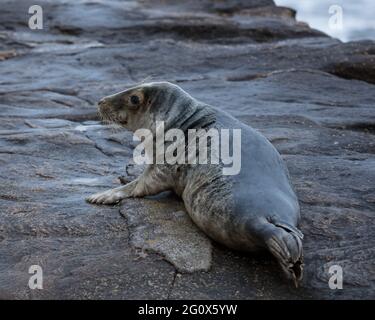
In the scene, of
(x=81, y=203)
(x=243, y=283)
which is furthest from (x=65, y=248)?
(x=243, y=283)

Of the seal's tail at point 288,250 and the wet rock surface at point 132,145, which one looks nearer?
the seal's tail at point 288,250

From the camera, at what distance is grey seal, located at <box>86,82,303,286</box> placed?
3883mm

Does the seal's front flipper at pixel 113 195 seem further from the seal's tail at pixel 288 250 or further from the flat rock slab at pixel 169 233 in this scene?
the seal's tail at pixel 288 250

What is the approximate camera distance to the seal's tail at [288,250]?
3676 mm

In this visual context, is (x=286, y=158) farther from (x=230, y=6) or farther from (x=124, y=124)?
(x=230, y=6)

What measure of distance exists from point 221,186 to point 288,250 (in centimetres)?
84

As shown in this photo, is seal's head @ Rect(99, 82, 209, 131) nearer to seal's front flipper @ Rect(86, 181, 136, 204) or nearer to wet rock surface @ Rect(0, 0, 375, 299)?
seal's front flipper @ Rect(86, 181, 136, 204)

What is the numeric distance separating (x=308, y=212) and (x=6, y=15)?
12.2 m

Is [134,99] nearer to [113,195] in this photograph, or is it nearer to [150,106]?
[150,106]

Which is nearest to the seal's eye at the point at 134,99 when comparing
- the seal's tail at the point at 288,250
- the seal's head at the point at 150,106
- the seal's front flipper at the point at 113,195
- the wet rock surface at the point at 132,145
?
the seal's head at the point at 150,106

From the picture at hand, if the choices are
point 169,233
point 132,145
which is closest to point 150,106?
point 169,233

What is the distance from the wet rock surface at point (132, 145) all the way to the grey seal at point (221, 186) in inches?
5.8

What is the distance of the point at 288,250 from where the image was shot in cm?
367

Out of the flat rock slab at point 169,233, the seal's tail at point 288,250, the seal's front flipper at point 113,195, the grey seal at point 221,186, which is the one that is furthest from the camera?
the seal's front flipper at point 113,195
